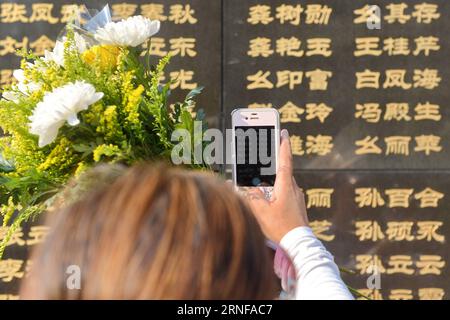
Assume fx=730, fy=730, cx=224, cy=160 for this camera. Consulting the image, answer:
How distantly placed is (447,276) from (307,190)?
620 millimetres

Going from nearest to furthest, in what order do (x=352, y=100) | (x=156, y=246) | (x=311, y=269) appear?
(x=156, y=246) < (x=311, y=269) < (x=352, y=100)

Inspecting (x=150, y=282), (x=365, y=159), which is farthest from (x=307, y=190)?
(x=150, y=282)

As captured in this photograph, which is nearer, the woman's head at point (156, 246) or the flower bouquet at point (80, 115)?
the woman's head at point (156, 246)

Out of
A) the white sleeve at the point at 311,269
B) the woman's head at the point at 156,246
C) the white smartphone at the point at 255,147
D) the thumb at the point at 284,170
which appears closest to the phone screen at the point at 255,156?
the white smartphone at the point at 255,147

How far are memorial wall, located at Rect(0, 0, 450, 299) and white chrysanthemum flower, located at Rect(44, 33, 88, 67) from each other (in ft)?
4.85

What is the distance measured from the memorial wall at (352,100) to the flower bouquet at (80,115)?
1508mm

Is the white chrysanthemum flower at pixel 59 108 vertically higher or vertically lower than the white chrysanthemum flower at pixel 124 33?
lower

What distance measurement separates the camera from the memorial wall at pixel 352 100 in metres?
2.77

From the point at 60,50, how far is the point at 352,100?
67.6 inches

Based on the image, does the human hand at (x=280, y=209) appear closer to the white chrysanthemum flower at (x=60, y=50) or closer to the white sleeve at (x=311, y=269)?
the white sleeve at (x=311, y=269)

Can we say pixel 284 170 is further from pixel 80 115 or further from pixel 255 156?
pixel 80 115

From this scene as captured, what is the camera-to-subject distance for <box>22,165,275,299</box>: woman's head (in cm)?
62

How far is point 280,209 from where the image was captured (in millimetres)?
971

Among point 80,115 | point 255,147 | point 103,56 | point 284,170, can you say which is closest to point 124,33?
point 103,56
